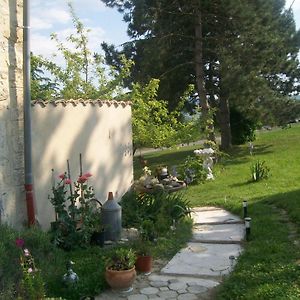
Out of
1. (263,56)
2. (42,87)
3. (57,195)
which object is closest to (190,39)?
(263,56)

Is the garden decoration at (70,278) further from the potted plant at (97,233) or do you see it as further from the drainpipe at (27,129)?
the potted plant at (97,233)

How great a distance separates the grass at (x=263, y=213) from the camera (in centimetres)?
469

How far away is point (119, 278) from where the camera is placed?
483 cm

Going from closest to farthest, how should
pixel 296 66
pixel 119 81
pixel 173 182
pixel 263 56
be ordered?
1. pixel 173 182
2. pixel 119 81
3. pixel 263 56
4. pixel 296 66

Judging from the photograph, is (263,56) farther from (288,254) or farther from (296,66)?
(288,254)

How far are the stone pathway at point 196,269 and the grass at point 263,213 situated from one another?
0.22 meters

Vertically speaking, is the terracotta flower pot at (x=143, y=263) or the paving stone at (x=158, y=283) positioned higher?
the terracotta flower pot at (x=143, y=263)

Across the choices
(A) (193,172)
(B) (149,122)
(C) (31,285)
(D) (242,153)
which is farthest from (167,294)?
(D) (242,153)

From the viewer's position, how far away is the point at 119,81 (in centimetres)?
1372

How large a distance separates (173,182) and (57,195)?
5047 millimetres

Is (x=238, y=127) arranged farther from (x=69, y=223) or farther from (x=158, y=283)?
(x=158, y=283)

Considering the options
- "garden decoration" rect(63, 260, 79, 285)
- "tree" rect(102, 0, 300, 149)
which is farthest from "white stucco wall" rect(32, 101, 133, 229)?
"tree" rect(102, 0, 300, 149)

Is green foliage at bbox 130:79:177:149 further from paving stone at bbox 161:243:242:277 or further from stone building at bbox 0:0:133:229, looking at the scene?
paving stone at bbox 161:243:242:277

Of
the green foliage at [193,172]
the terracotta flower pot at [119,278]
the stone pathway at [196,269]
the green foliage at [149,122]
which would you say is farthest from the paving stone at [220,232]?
the green foliage at [193,172]
